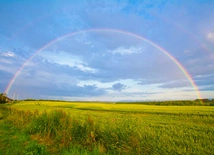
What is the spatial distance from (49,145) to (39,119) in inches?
120

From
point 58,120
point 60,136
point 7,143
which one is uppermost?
point 58,120

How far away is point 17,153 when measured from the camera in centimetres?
615

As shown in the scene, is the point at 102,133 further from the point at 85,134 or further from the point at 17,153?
the point at 17,153

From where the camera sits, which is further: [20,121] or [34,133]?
[20,121]

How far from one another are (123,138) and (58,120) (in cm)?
481

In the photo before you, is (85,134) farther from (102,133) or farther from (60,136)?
(60,136)

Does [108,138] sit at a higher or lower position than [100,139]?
higher

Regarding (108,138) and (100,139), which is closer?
(108,138)

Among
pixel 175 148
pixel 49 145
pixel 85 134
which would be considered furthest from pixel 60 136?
pixel 175 148

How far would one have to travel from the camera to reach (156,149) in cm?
416

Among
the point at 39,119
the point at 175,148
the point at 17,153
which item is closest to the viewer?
Answer: the point at 175,148

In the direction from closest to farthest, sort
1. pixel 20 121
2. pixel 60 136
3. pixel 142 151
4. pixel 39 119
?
1. pixel 142 151
2. pixel 60 136
3. pixel 39 119
4. pixel 20 121

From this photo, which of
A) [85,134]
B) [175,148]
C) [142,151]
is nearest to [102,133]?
[85,134]

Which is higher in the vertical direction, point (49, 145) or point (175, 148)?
point (175, 148)
